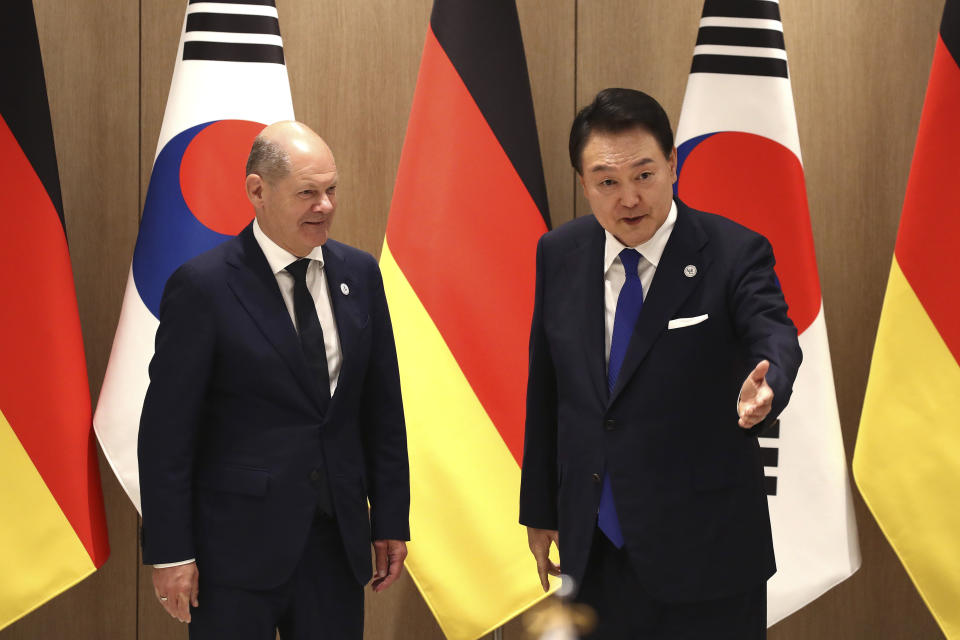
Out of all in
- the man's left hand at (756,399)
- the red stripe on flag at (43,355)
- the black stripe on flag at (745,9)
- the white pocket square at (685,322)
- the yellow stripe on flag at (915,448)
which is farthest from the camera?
the black stripe on flag at (745,9)

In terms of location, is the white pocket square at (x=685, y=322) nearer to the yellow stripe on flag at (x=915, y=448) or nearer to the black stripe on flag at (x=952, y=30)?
the yellow stripe on flag at (x=915, y=448)

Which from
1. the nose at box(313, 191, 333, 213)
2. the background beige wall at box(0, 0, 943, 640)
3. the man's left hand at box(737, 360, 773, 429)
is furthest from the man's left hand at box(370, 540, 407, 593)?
the background beige wall at box(0, 0, 943, 640)

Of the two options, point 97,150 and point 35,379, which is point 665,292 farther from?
point 97,150

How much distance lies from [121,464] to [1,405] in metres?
0.36

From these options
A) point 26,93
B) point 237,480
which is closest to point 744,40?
point 237,480

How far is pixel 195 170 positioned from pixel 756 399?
1.87 m

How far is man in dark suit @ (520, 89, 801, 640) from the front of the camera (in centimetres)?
169

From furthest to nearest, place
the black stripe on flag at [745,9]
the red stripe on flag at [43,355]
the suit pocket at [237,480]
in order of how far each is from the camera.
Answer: the black stripe on flag at [745,9]
the red stripe on flag at [43,355]
the suit pocket at [237,480]

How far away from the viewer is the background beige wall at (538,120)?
3.12 metres

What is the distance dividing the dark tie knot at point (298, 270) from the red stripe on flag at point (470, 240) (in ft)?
2.87

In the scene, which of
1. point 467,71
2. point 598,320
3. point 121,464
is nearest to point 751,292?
point 598,320

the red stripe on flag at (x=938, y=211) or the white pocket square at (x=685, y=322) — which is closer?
the white pocket square at (x=685, y=322)

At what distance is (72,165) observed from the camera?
3.18 meters

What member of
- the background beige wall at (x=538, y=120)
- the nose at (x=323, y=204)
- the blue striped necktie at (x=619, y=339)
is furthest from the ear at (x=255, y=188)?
the background beige wall at (x=538, y=120)
